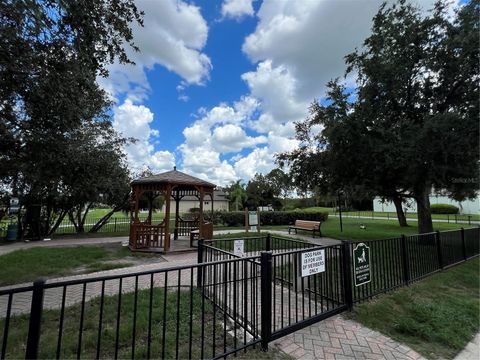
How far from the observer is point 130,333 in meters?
3.46

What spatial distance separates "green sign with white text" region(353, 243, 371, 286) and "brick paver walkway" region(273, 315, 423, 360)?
942 mm

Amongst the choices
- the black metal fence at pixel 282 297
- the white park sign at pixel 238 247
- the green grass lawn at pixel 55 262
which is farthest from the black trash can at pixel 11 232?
the white park sign at pixel 238 247

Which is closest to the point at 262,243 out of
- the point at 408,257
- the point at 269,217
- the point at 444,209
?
the point at 408,257

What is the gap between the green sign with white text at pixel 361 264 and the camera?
4.61 metres

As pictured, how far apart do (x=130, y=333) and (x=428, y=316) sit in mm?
4551

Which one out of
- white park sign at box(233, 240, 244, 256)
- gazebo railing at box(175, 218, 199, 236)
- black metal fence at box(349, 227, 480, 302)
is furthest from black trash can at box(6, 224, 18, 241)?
black metal fence at box(349, 227, 480, 302)

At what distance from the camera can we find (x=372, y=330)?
3.78 m

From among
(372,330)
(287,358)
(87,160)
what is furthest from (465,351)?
(87,160)

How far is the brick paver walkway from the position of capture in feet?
10.3

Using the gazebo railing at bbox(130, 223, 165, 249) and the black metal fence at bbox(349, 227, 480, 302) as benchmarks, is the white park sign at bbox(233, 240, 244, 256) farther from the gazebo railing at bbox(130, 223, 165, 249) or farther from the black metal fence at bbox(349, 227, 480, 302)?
the gazebo railing at bbox(130, 223, 165, 249)

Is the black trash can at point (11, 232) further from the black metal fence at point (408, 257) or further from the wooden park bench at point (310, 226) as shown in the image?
the black metal fence at point (408, 257)

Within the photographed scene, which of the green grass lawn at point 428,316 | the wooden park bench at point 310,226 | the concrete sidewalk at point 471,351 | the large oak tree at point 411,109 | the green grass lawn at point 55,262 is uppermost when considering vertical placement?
the large oak tree at point 411,109

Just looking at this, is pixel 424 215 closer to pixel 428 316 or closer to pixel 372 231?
pixel 372 231

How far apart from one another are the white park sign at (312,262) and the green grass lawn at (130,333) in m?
1.19
